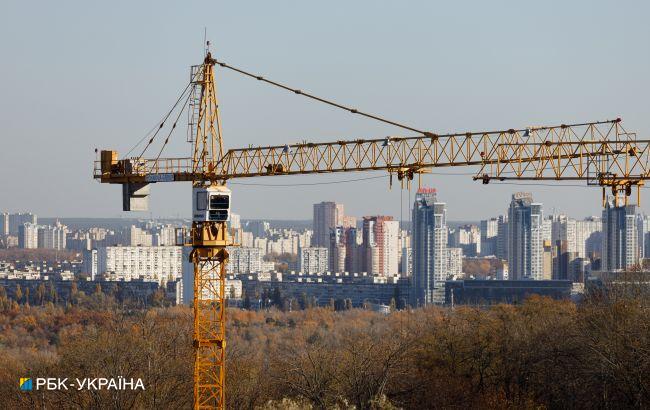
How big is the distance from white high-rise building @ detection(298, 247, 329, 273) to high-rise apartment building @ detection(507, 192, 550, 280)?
31.7m

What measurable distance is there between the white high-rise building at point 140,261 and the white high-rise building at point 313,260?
27.4m

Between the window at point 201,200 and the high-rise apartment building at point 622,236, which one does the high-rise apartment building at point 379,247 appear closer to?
the high-rise apartment building at point 622,236

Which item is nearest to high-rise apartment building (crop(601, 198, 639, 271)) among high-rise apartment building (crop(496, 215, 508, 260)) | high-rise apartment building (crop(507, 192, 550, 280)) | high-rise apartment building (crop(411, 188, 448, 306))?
high-rise apartment building (crop(411, 188, 448, 306))

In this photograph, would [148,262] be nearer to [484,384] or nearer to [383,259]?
[383,259]

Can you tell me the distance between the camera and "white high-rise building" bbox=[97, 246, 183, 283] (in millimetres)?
168000

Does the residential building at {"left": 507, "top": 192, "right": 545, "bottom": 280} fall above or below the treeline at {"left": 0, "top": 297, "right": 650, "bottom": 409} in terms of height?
above

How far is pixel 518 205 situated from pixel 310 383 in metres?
131

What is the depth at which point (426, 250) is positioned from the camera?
6147 inches

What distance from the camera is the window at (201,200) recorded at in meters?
31.1

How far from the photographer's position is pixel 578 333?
39.5 m

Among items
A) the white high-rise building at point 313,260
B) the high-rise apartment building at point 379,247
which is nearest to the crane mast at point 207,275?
the high-rise apartment building at point 379,247

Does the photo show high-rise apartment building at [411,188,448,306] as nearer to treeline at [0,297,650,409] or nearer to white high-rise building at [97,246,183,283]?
white high-rise building at [97,246,183,283]

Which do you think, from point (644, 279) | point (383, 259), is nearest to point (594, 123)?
point (644, 279)

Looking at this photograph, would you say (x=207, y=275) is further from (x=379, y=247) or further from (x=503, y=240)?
(x=503, y=240)
